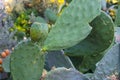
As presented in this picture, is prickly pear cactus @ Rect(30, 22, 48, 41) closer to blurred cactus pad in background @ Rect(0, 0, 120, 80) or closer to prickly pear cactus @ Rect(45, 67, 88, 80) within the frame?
blurred cactus pad in background @ Rect(0, 0, 120, 80)

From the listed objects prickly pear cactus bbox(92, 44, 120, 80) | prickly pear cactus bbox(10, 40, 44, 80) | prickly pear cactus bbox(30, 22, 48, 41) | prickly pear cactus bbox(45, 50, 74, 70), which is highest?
prickly pear cactus bbox(30, 22, 48, 41)

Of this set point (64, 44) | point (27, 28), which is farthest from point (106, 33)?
point (27, 28)

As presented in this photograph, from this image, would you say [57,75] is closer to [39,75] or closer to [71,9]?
[39,75]

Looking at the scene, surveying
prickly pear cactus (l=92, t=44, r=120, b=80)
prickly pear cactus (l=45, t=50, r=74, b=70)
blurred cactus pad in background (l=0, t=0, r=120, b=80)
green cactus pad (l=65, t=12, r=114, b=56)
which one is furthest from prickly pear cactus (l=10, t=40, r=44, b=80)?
green cactus pad (l=65, t=12, r=114, b=56)

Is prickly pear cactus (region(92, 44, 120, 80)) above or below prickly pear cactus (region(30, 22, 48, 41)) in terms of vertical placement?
below

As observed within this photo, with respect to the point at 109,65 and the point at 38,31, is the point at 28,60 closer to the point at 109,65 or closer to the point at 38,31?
the point at 38,31

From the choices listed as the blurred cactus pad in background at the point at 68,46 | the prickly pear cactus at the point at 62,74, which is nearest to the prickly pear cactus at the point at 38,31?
the blurred cactus pad in background at the point at 68,46
